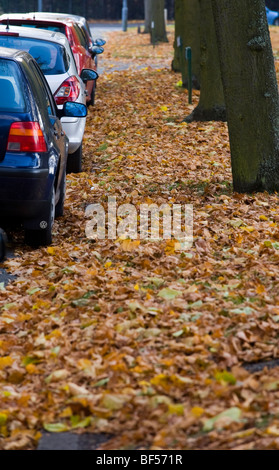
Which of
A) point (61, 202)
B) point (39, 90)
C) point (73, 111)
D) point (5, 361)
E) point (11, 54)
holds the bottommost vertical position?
point (61, 202)

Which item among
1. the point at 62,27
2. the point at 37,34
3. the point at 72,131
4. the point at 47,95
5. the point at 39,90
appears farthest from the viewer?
the point at 62,27

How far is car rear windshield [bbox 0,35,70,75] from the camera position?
11508mm

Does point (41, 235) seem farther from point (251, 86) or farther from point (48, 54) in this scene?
point (48, 54)

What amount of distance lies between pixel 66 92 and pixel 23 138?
4.20 metres

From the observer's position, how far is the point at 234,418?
165 inches

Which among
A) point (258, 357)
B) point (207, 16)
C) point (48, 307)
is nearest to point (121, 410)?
point (258, 357)

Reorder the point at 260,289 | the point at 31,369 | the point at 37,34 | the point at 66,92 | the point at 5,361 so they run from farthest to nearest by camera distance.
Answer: the point at 37,34 < the point at 66,92 < the point at 260,289 < the point at 5,361 < the point at 31,369

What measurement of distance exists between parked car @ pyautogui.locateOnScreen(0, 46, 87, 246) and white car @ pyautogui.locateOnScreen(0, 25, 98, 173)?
11.0ft

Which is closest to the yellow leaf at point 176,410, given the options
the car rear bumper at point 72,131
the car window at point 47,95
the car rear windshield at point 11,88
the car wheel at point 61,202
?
the car rear windshield at point 11,88

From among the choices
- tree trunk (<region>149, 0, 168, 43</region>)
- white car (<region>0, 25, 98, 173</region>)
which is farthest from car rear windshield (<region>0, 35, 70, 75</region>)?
tree trunk (<region>149, 0, 168, 43</region>)

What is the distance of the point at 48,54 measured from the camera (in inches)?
460

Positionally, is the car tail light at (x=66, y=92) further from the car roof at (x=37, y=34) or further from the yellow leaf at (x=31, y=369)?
the yellow leaf at (x=31, y=369)

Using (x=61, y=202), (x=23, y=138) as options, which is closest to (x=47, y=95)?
(x=61, y=202)
